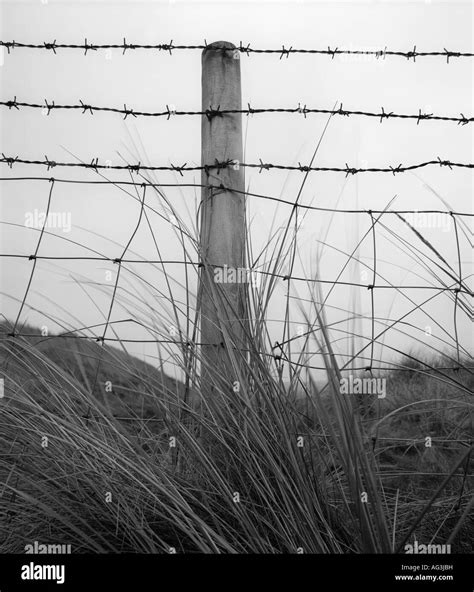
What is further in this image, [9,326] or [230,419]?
[9,326]

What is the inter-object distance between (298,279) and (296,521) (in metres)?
0.70

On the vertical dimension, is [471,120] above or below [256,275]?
above

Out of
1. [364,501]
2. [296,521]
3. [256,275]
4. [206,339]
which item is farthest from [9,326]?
[364,501]

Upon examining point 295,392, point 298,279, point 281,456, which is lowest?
point 281,456

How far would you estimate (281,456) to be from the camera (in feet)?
5.37

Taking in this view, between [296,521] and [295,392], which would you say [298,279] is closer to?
[295,392]

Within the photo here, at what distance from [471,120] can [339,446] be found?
142cm

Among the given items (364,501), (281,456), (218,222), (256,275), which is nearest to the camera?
Answer: (364,501)

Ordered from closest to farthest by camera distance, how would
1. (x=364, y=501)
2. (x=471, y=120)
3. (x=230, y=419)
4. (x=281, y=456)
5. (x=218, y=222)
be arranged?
(x=364, y=501) → (x=281, y=456) → (x=230, y=419) → (x=218, y=222) → (x=471, y=120)

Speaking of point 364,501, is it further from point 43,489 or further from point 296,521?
point 43,489

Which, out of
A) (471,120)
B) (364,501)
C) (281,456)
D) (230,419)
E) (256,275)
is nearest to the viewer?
(364,501)

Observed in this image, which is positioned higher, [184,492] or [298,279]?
[298,279]
